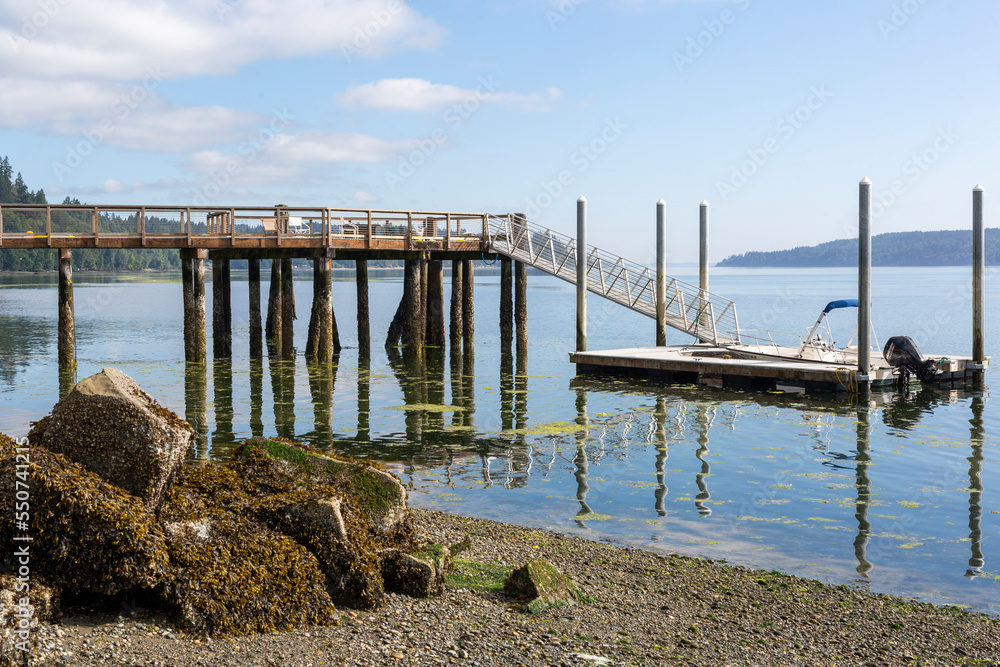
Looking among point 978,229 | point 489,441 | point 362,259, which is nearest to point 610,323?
point 362,259

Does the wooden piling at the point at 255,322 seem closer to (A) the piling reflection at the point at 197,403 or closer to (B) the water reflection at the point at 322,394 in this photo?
(B) the water reflection at the point at 322,394

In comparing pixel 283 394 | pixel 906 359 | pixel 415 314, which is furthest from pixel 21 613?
pixel 415 314

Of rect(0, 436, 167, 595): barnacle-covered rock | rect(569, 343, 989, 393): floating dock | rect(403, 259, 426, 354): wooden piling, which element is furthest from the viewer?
rect(403, 259, 426, 354): wooden piling

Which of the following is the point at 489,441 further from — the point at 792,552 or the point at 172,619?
the point at 172,619

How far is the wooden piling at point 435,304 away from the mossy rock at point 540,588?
26.6m

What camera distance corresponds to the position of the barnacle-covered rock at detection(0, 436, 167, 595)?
275 inches

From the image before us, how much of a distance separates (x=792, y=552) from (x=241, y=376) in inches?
786

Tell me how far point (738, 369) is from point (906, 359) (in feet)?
14.5

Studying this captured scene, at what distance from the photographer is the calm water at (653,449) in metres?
11.5

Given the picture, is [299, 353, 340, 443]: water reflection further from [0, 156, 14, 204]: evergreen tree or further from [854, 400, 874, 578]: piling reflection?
[0, 156, 14, 204]: evergreen tree

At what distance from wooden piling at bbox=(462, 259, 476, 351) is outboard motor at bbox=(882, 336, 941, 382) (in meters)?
15.0

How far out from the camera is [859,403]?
2244cm

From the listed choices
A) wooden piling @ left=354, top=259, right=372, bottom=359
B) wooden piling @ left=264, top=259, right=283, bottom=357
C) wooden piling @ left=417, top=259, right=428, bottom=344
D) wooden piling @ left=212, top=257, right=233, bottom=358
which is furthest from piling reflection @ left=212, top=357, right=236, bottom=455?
wooden piling @ left=417, top=259, right=428, bottom=344

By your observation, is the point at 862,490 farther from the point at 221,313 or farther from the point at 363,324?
the point at 221,313
